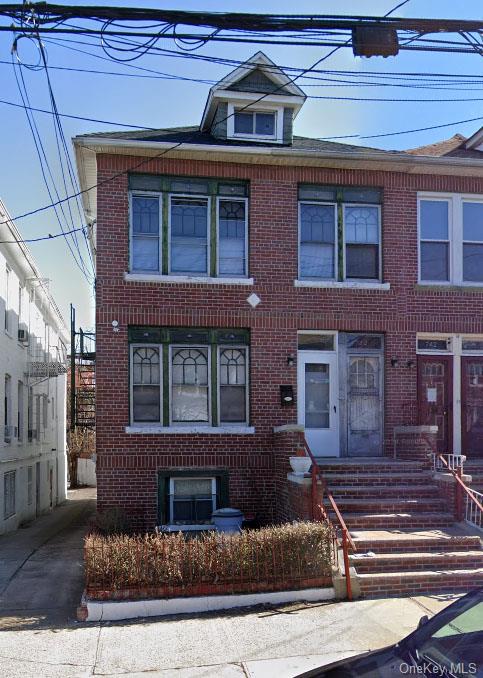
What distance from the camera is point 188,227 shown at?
44.8 feet

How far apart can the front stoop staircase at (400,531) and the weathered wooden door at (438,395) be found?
71.7 inches

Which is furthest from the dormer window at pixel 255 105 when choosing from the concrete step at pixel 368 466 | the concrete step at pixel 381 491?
the concrete step at pixel 381 491

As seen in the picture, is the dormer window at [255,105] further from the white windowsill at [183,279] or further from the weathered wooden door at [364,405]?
the weathered wooden door at [364,405]

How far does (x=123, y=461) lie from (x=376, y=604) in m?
5.80

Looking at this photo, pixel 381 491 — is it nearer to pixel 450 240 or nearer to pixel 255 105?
pixel 450 240

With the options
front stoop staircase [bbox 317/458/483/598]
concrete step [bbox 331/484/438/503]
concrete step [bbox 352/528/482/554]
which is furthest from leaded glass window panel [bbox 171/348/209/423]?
concrete step [bbox 352/528/482/554]

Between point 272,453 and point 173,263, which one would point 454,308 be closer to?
point 272,453

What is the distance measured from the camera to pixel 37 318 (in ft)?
81.7

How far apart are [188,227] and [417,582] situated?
25.4ft

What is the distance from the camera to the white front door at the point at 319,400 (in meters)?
13.8

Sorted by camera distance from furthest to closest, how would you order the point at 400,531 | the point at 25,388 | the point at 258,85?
the point at 25,388 → the point at 258,85 → the point at 400,531

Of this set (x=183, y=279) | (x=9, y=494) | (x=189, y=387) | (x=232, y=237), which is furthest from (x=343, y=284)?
(x=9, y=494)

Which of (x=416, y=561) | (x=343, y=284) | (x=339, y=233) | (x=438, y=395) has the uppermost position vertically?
(x=339, y=233)

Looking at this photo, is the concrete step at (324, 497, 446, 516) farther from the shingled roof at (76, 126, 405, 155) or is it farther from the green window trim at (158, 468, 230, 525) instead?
the shingled roof at (76, 126, 405, 155)
